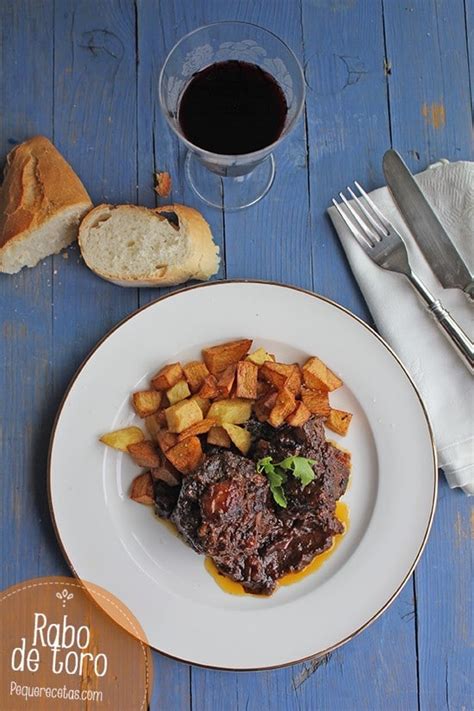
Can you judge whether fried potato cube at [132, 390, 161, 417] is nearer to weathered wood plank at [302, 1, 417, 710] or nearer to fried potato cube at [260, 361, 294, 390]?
fried potato cube at [260, 361, 294, 390]

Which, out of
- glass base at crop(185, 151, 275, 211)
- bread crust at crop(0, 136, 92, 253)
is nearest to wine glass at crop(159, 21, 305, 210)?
glass base at crop(185, 151, 275, 211)

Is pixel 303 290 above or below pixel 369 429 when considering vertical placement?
above

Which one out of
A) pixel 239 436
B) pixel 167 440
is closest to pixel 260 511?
pixel 239 436

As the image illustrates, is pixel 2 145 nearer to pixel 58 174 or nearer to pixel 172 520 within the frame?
pixel 58 174

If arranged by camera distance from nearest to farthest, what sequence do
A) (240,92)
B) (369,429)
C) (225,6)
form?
(240,92)
(369,429)
(225,6)

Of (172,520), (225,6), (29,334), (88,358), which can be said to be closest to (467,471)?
(172,520)

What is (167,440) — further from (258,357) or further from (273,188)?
(273,188)
